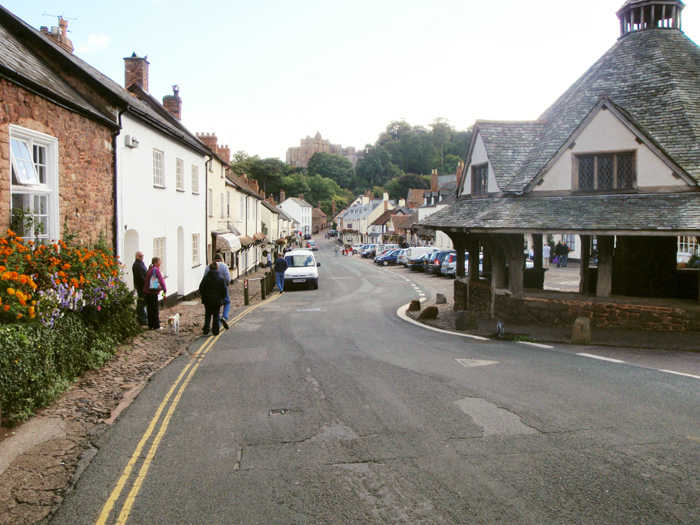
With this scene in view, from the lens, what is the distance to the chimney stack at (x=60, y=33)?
673 inches

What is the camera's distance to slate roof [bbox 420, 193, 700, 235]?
12.5 metres

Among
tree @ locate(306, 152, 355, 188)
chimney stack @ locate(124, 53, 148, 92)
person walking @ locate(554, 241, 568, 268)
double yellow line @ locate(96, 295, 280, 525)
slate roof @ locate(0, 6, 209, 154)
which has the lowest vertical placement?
double yellow line @ locate(96, 295, 280, 525)

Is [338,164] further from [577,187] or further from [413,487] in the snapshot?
[413,487]

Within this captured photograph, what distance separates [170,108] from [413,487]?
87.6 feet

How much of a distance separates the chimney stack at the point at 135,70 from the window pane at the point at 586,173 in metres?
18.9

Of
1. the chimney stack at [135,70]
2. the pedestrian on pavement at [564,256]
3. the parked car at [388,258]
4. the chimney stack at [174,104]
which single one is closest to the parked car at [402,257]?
the parked car at [388,258]

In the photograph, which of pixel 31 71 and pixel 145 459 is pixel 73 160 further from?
pixel 145 459

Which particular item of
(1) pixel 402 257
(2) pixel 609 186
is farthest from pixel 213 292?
(1) pixel 402 257

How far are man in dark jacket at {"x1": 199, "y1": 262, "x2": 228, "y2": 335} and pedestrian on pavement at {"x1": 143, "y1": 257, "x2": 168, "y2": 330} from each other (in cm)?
99

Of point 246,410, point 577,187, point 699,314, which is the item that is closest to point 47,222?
point 246,410

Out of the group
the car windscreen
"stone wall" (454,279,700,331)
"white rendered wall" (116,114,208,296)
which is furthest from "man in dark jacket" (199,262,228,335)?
the car windscreen

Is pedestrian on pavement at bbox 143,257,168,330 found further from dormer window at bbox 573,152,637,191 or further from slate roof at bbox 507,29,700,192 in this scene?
dormer window at bbox 573,152,637,191

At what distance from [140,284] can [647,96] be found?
49.5 feet

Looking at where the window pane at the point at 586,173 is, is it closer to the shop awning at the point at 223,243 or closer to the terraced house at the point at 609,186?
the terraced house at the point at 609,186
